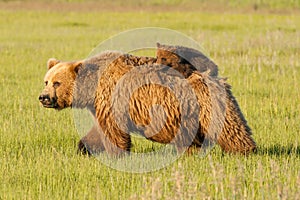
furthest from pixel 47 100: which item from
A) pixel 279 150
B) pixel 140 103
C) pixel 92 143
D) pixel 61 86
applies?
pixel 279 150

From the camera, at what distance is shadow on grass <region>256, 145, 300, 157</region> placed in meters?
6.24

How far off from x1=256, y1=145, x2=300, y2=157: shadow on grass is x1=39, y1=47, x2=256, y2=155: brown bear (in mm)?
315

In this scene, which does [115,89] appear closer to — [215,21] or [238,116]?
[238,116]

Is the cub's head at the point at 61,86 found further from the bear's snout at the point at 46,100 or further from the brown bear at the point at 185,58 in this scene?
the brown bear at the point at 185,58

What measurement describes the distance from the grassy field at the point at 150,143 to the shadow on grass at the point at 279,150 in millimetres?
16

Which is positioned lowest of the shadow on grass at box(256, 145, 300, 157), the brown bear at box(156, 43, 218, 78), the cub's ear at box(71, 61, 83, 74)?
the shadow on grass at box(256, 145, 300, 157)

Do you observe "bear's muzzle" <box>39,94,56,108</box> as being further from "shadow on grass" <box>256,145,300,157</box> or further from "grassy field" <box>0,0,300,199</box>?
"shadow on grass" <box>256,145,300,157</box>

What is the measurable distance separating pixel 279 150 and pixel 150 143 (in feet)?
4.17

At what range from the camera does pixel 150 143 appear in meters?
6.89

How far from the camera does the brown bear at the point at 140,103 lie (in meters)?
5.88

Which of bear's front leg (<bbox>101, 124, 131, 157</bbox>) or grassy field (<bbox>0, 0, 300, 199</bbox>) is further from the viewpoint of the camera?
bear's front leg (<bbox>101, 124, 131, 157</bbox>)

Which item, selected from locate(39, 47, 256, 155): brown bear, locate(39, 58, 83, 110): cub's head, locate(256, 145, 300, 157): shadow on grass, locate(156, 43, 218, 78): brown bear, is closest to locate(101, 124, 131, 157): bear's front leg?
locate(39, 47, 256, 155): brown bear

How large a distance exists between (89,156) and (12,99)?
11.5ft

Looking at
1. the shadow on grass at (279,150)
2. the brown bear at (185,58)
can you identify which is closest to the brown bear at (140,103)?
the shadow on grass at (279,150)
